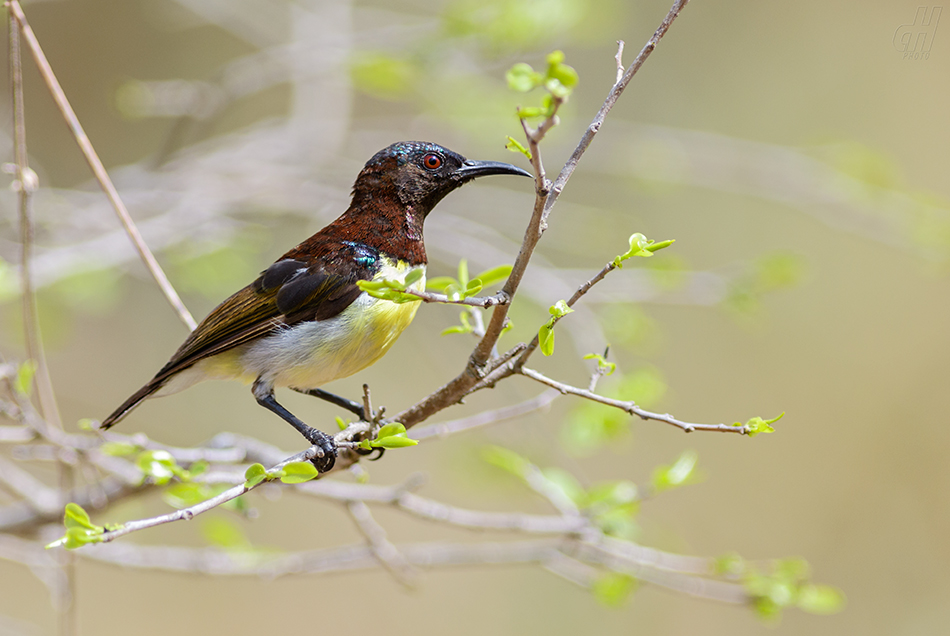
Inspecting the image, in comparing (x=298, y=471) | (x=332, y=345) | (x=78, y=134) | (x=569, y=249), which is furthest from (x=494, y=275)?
(x=569, y=249)

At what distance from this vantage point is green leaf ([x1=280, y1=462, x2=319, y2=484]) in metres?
1.55

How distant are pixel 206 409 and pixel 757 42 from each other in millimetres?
5490

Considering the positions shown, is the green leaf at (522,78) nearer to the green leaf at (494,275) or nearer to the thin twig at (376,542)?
the green leaf at (494,275)

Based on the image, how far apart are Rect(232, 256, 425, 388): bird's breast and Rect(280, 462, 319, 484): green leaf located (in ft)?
2.04

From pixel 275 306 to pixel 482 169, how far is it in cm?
78

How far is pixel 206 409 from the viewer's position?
6117 mm

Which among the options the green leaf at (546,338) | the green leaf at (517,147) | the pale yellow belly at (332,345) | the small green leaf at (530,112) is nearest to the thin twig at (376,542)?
the pale yellow belly at (332,345)

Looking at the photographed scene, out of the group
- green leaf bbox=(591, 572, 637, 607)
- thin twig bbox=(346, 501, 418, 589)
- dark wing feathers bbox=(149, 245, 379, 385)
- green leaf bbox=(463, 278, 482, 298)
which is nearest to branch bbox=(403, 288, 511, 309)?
green leaf bbox=(463, 278, 482, 298)

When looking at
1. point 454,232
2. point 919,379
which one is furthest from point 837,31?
point 454,232

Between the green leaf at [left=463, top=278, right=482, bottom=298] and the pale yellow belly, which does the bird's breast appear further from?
the green leaf at [left=463, top=278, right=482, bottom=298]

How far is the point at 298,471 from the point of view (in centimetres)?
157

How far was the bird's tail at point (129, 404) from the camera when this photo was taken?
7.50 feet

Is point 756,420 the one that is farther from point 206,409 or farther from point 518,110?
point 206,409

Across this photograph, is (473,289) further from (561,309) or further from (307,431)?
(307,431)
